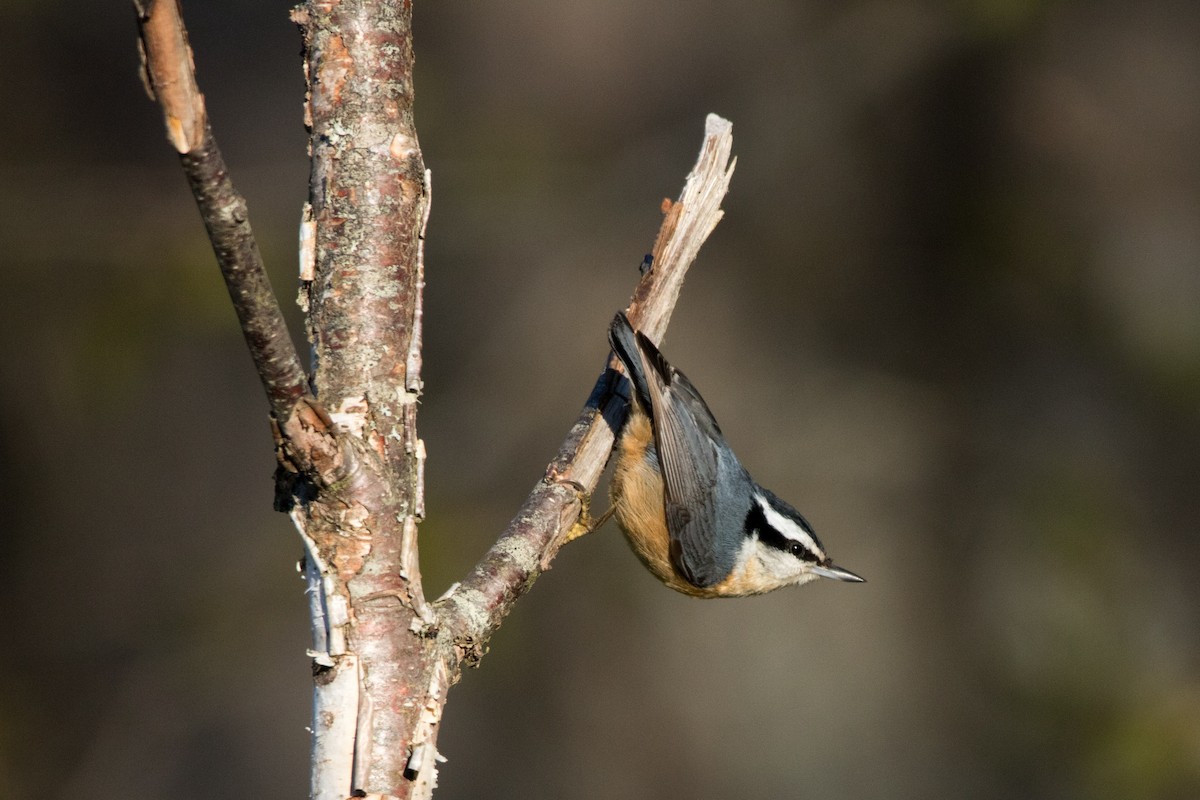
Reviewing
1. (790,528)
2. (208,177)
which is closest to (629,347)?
(790,528)

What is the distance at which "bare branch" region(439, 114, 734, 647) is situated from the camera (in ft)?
5.78

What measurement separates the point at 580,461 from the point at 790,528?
83cm

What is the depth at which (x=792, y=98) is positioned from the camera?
5117 millimetres

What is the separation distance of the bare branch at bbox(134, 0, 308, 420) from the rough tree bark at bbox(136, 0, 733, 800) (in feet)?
0.10

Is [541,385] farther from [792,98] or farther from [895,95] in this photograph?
[895,95]

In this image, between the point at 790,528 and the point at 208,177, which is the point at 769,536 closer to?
the point at 790,528

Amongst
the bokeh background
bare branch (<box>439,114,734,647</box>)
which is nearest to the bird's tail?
bare branch (<box>439,114,734,647</box>)

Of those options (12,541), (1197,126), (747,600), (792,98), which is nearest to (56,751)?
(12,541)

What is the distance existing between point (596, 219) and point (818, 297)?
47.8 inches

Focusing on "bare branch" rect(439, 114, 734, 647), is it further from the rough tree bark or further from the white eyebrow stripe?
the white eyebrow stripe

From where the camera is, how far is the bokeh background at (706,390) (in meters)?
4.71

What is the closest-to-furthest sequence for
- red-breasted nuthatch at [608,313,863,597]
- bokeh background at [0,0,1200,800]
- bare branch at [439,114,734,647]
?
bare branch at [439,114,734,647]
red-breasted nuthatch at [608,313,863,597]
bokeh background at [0,0,1200,800]

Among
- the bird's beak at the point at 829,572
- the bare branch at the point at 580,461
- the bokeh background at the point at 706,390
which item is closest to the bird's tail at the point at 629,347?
the bare branch at the point at 580,461

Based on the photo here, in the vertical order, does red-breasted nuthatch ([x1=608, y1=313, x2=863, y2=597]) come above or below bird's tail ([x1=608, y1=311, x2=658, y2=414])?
below
